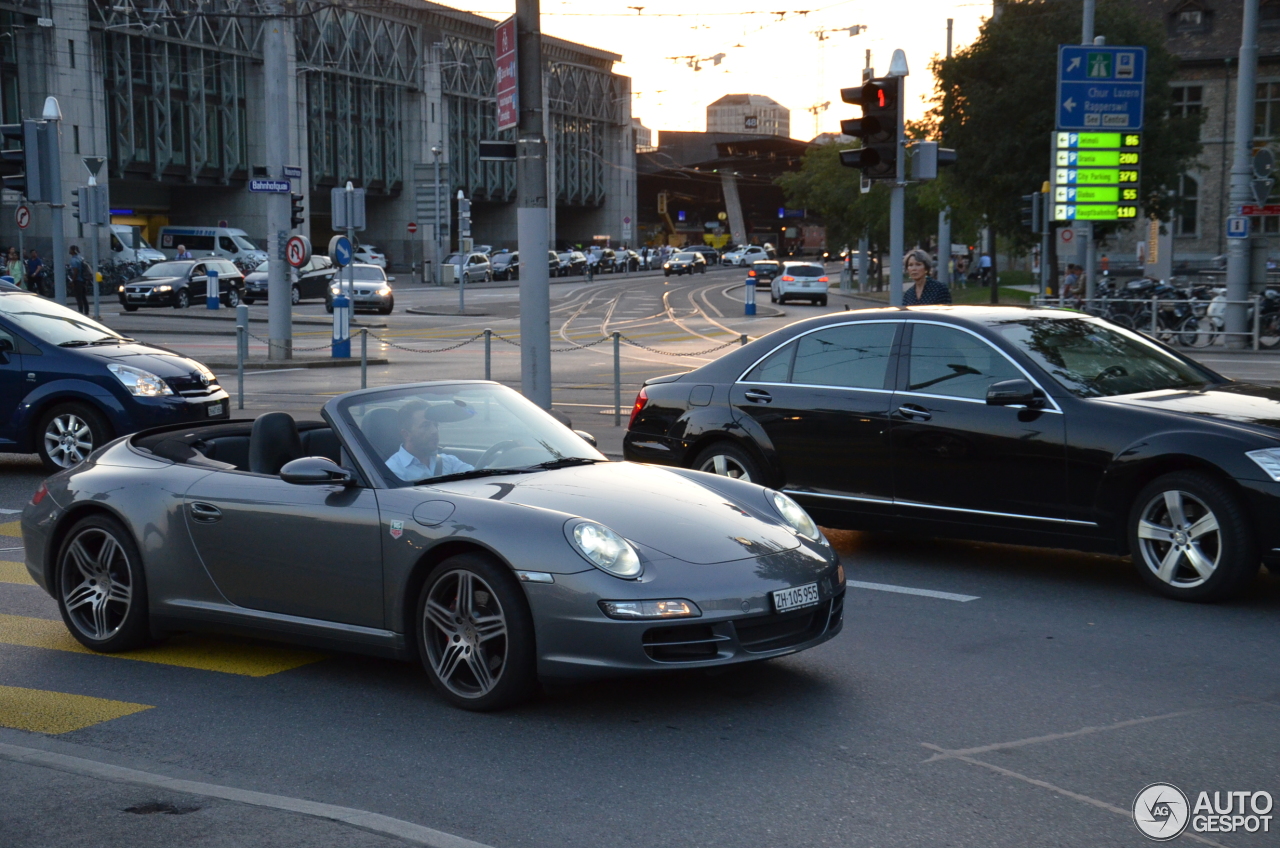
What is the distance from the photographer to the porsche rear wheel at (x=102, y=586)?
6.48 metres

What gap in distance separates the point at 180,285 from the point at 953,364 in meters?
38.2

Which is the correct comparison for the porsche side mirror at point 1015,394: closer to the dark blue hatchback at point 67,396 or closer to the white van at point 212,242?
the dark blue hatchback at point 67,396

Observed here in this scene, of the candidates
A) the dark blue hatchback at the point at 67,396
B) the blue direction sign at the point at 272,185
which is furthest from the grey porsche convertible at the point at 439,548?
the blue direction sign at the point at 272,185

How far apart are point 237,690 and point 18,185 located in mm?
14086

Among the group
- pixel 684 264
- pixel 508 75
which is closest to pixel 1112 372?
pixel 508 75

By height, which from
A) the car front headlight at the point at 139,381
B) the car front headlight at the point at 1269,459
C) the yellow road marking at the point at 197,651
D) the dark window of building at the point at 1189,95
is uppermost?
the dark window of building at the point at 1189,95

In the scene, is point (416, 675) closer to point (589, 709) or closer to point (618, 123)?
point (589, 709)

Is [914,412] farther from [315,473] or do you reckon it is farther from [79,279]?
[79,279]

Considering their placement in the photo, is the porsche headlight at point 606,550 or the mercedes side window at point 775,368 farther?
the mercedes side window at point 775,368

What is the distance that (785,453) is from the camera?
8773 millimetres

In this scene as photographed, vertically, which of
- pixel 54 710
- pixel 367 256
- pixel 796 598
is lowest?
pixel 54 710

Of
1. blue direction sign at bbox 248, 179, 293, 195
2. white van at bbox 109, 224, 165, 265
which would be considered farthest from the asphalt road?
white van at bbox 109, 224, 165, 265

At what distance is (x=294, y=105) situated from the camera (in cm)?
7019

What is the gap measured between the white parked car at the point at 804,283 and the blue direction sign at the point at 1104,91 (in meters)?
23.4
